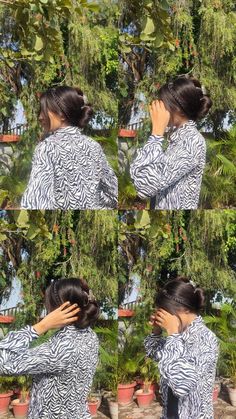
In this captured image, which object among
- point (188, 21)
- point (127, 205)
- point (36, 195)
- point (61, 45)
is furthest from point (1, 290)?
point (188, 21)

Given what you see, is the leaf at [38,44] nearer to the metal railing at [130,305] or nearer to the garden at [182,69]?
the garden at [182,69]

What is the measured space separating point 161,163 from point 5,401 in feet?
3.88

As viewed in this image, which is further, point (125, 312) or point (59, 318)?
point (125, 312)

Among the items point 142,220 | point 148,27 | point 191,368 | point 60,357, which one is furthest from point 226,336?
point 148,27

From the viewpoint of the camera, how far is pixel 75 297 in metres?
2.49

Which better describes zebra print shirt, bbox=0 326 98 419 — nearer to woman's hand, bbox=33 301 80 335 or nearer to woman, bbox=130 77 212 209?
woman's hand, bbox=33 301 80 335

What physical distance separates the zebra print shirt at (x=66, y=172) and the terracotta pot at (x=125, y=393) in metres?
0.81

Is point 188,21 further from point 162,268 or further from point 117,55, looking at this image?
point 162,268

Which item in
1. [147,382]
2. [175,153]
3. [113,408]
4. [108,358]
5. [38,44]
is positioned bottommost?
[113,408]

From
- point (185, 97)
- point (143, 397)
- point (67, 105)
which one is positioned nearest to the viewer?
point (67, 105)

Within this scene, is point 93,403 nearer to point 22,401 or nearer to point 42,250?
point 22,401

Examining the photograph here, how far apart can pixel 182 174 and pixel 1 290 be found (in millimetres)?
892

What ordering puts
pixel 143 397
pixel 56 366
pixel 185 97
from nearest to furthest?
pixel 56 366
pixel 185 97
pixel 143 397

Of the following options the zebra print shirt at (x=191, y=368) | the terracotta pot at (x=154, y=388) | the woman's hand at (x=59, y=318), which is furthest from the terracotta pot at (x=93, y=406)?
the woman's hand at (x=59, y=318)
